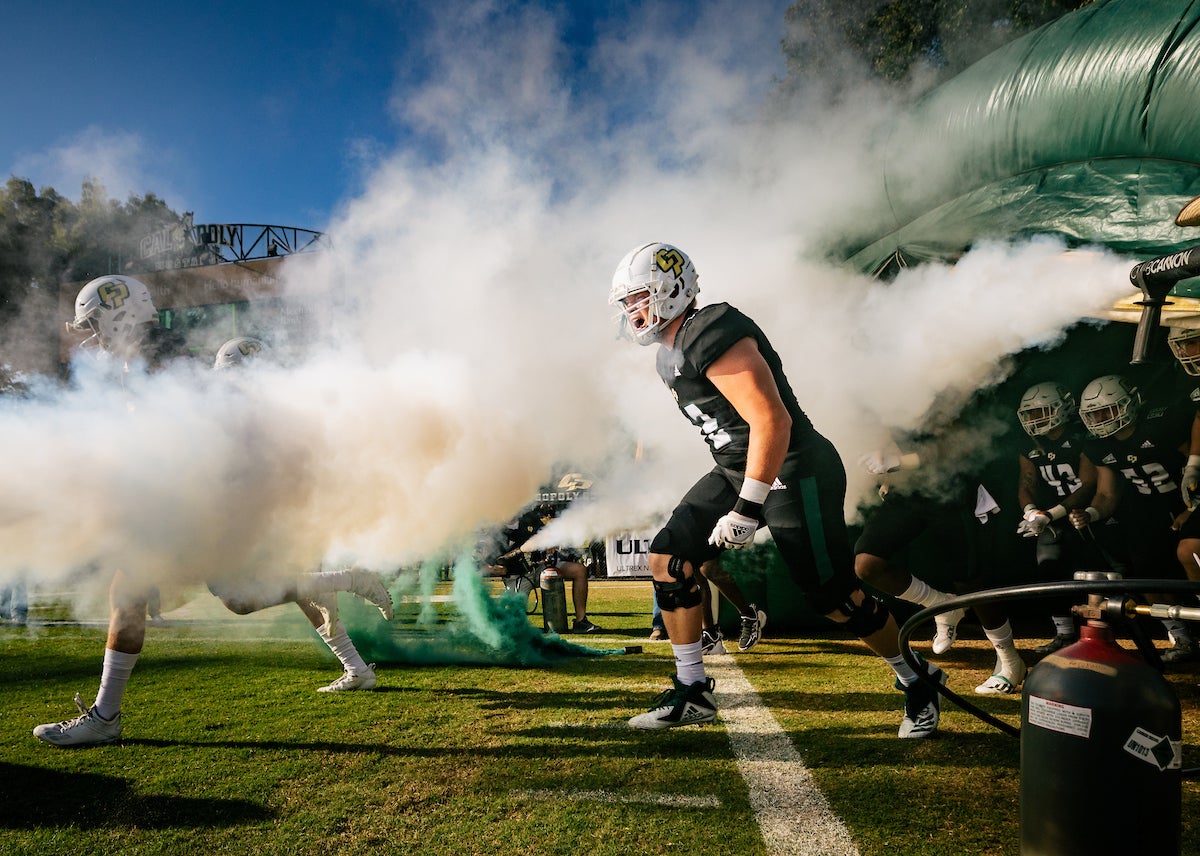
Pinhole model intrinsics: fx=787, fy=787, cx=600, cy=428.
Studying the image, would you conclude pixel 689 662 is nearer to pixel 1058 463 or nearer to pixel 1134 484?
pixel 1058 463

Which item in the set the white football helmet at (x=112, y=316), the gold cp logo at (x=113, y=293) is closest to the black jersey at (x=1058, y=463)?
the white football helmet at (x=112, y=316)

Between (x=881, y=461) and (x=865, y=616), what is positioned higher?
(x=881, y=461)

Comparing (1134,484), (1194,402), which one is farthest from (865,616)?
(1194,402)

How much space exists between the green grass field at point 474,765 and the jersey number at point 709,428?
49.8 inches

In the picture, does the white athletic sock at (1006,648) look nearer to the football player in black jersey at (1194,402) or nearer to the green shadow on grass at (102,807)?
the football player in black jersey at (1194,402)

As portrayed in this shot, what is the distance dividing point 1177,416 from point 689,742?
4232 mm

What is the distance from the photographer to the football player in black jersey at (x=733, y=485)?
124 inches

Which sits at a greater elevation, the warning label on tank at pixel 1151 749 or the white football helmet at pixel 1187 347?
the white football helmet at pixel 1187 347

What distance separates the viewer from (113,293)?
3930mm

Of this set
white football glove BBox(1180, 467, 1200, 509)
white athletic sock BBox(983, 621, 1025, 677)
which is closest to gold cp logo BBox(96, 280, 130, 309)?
white athletic sock BBox(983, 621, 1025, 677)

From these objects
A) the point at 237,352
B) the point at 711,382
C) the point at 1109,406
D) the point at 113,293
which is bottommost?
the point at 711,382

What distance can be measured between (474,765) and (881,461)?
10.9 ft

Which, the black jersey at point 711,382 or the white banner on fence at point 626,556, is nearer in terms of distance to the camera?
the black jersey at point 711,382

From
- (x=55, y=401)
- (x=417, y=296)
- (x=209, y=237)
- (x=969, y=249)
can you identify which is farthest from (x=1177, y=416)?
(x=209, y=237)
